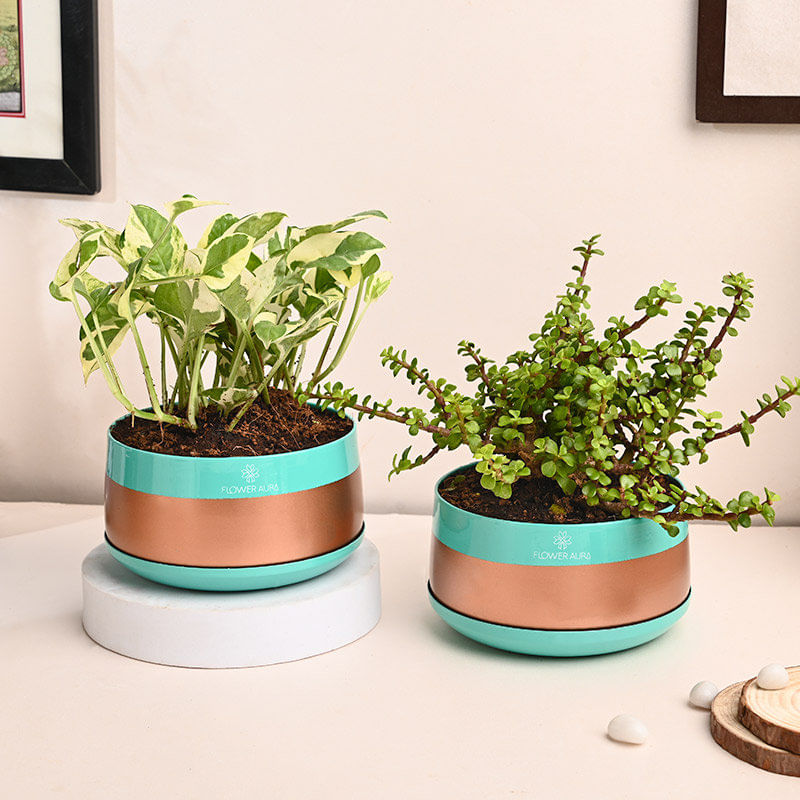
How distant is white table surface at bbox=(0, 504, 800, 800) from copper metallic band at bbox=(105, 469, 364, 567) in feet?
0.27

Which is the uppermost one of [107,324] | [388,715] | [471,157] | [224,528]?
[471,157]

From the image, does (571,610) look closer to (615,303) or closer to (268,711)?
(268,711)

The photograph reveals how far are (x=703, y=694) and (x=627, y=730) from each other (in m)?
0.08

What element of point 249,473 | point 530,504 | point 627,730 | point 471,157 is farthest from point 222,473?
point 471,157

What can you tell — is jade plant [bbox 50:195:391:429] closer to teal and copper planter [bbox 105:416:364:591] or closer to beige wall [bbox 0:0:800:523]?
teal and copper planter [bbox 105:416:364:591]

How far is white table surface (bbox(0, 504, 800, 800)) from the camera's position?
1.93ft

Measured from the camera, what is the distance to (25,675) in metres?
0.72

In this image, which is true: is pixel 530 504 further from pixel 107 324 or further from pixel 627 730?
pixel 107 324

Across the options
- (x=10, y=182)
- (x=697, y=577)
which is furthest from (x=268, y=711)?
(x=10, y=182)

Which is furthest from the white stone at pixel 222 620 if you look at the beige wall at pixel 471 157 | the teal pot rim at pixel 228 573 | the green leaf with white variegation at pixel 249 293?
the beige wall at pixel 471 157

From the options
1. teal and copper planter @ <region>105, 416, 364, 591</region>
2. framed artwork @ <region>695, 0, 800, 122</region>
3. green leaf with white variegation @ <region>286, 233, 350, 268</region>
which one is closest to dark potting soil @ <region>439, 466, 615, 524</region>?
teal and copper planter @ <region>105, 416, 364, 591</region>

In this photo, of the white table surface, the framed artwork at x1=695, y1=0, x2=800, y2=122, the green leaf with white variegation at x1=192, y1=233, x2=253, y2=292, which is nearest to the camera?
the white table surface

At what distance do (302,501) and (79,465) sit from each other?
0.50m

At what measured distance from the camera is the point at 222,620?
73 centimetres
